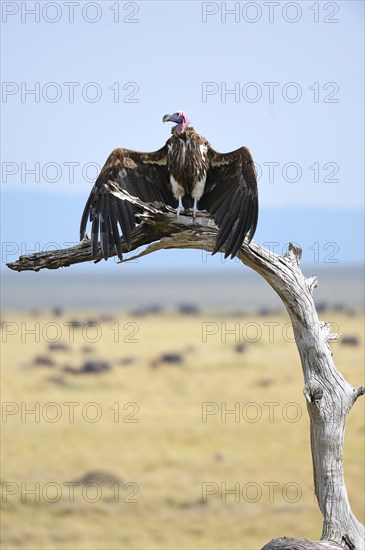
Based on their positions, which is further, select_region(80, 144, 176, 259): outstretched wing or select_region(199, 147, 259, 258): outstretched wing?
select_region(80, 144, 176, 259): outstretched wing

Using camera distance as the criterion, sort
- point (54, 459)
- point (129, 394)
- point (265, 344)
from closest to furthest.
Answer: point (54, 459) → point (129, 394) → point (265, 344)

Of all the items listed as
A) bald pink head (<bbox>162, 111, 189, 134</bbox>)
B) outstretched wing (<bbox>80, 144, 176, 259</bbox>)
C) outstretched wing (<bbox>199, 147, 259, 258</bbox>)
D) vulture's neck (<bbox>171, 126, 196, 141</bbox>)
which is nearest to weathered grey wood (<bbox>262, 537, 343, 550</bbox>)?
outstretched wing (<bbox>199, 147, 259, 258</bbox>)

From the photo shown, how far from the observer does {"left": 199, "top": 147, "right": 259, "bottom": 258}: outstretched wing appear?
7.88 metres

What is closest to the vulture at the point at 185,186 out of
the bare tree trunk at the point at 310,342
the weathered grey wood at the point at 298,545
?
the bare tree trunk at the point at 310,342

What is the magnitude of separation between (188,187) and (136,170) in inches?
21.7

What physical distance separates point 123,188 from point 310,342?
7.17 ft

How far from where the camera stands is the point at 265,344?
4791 cm

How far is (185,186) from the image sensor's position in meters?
8.35

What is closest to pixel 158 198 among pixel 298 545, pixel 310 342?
pixel 310 342

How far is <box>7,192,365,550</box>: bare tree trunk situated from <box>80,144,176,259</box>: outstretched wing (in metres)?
0.18

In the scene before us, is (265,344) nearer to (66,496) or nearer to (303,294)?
(66,496)

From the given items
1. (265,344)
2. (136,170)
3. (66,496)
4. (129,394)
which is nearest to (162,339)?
(265,344)

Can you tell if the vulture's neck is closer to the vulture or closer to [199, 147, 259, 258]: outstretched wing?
the vulture

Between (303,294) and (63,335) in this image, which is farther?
(63,335)
